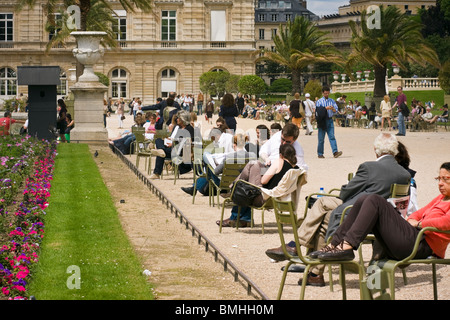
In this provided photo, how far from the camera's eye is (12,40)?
66.5 metres

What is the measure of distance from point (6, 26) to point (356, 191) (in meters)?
61.6

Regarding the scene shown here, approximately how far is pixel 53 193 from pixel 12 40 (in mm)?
55170

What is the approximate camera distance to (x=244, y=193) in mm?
10352

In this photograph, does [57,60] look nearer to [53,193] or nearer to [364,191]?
[53,193]

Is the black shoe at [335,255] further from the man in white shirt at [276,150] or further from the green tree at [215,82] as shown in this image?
the green tree at [215,82]

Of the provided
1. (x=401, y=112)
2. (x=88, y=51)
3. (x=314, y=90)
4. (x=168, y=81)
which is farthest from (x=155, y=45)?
(x=88, y=51)

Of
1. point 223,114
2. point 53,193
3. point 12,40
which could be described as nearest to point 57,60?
point 12,40

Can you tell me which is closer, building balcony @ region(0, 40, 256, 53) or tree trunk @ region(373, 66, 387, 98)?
tree trunk @ region(373, 66, 387, 98)

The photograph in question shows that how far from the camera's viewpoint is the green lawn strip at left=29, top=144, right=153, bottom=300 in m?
7.43

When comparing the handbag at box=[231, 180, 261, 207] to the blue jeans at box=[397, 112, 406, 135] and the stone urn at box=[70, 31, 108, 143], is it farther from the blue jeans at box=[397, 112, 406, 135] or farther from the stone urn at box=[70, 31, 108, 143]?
the blue jeans at box=[397, 112, 406, 135]

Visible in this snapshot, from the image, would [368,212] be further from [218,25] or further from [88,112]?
[218,25]

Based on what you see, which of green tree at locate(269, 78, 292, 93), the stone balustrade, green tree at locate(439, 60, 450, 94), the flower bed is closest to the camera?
the flower bed

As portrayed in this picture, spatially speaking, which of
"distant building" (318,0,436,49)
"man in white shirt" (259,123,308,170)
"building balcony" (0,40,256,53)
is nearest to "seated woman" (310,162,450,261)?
"man in white shirt" (259,123,308,170)

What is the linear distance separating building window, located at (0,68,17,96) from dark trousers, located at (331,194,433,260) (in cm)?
6037
